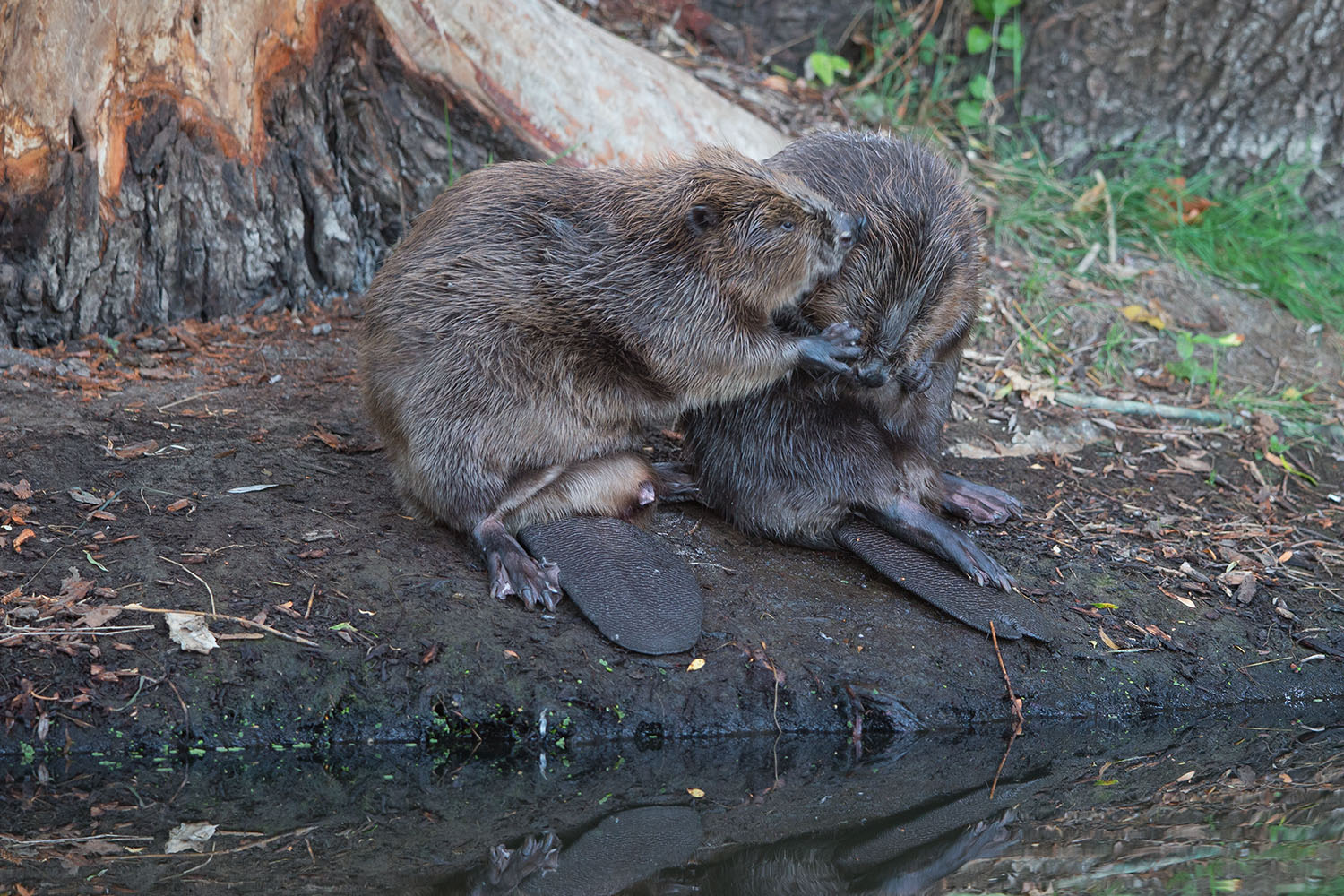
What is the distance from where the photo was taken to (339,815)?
8.01 feet

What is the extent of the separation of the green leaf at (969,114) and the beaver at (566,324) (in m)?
2.77

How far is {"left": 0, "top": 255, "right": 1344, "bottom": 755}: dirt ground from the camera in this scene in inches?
109

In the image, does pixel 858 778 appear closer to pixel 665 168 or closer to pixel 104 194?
pixel 665 168

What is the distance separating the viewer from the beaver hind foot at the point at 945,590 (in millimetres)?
3172

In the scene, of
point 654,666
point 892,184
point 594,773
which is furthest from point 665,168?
point 594,773

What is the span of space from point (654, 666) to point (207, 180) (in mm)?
2365

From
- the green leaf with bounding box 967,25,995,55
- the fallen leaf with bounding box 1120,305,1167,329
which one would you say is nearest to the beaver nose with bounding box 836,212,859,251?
the fallen leaf with bounding box 1120,305,1167,329

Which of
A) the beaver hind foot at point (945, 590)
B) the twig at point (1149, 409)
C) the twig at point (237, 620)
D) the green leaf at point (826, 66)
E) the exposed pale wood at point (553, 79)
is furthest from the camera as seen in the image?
the green leaf at point (826, 66)

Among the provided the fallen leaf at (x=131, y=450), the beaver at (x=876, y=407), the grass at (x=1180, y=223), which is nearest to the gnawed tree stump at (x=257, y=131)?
the fallen leaf at (x=131, y=450)

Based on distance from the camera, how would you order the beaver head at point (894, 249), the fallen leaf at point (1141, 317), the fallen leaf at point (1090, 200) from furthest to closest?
the fallen leaf at point (1090, 200) < the fallen leaf at point (1141, 317) < the beaver head at point (894, 249)

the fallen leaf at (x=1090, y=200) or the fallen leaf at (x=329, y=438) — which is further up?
the fallen leaf at (x=1090, y=200)

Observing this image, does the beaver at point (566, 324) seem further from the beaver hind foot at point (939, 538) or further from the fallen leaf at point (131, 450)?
the fallen leaf at point (131, 450)

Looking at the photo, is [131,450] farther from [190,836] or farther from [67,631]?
[190,836]

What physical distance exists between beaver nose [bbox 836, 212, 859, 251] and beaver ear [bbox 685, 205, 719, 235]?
0.31 meters
